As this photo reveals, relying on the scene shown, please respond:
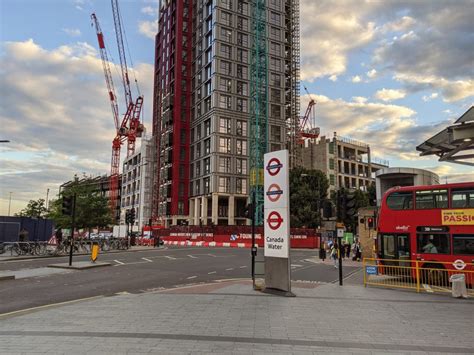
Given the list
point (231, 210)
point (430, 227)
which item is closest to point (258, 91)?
point (231, 210)

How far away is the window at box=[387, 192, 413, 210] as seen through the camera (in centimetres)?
1670

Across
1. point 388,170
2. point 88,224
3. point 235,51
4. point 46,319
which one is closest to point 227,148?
point 235,51

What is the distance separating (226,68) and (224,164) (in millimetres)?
17206

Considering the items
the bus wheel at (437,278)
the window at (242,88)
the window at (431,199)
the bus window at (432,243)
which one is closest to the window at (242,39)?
the window at (242,88)

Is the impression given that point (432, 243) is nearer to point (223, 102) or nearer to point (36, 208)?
point (223, 102)

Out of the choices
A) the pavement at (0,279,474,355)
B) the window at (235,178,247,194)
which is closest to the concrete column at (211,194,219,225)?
the window at (235,178,247,194)

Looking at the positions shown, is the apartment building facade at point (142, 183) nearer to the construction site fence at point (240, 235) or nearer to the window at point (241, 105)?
the window at point (241, 105)

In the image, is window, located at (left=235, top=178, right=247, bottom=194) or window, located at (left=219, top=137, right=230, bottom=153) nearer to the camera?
window, located at (left=219, top=137, right=230, bottom=153)

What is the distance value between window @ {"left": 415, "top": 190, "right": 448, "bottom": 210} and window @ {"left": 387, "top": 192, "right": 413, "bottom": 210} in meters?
0.30

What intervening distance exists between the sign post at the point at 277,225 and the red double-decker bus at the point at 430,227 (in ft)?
15.1

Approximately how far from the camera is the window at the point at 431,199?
15758mm

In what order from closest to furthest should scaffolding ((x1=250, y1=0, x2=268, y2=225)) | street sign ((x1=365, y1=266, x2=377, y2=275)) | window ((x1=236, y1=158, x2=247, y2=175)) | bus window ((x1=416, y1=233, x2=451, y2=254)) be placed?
street sign ((x1=365, y1=266, x2=377, y2=275)) → bus window ((x1=416, y1=233, x2=451, y2=254)) → scaffolding ((x1=250, y1=0, x2=268, y2=225)) → window ((x1=236, y1=158, x2=247, y2=175))

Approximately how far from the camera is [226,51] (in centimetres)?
7275

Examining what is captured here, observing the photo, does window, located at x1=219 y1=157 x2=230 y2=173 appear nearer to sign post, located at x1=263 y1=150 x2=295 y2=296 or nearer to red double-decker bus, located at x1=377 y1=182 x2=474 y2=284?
red double-decker bus, located at x1=377 y1=182 x2=474 y2=284
